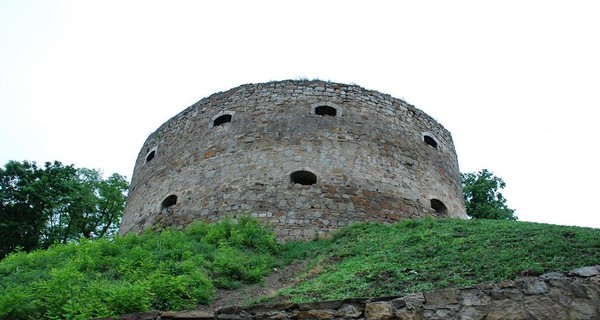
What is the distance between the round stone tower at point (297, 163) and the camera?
465 inches

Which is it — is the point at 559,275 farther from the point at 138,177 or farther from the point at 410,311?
the point at 138,177

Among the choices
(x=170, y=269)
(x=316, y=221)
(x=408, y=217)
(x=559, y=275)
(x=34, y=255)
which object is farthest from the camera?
(x=408, y=217)

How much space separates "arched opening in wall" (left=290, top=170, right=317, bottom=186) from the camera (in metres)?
12.3

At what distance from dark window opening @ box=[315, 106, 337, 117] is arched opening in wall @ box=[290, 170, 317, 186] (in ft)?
5.77

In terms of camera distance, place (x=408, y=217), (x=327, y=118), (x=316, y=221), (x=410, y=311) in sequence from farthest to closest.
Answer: (x=327, y=118)
(x=408, y=217)
(x=316, y=221)
(x=410, y=311)

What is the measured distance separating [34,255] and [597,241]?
8.50 m

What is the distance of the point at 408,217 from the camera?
39.8 ft

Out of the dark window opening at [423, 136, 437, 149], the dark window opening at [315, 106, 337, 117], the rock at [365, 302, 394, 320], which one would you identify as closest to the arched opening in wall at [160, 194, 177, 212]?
the dark window opening at [315, 106, 337, 117]

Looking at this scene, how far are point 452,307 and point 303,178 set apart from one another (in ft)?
25.1

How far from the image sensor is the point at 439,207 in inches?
520

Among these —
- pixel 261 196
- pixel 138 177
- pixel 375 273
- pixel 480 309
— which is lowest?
pixel 480 309

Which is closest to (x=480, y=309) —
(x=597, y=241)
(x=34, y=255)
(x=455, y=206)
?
(x=597, y=241)

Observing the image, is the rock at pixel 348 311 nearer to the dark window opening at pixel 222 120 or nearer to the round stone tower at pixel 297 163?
the round stone tower at pixel 297 163

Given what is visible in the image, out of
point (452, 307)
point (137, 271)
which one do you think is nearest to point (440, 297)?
point (452, 307)
